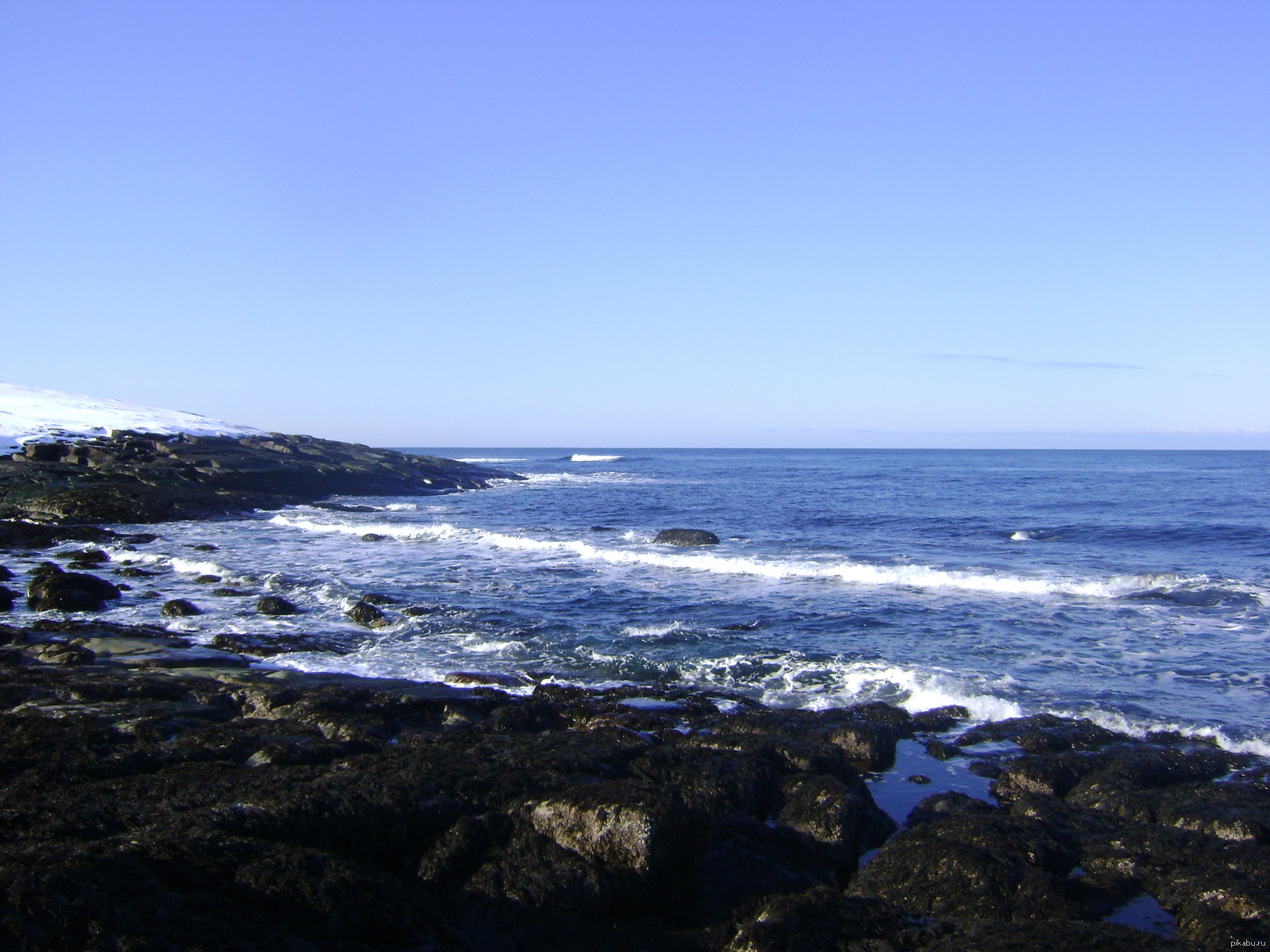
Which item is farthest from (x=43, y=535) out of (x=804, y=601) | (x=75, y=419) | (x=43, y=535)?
(x=75, y=419)

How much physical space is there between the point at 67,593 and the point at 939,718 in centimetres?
1723

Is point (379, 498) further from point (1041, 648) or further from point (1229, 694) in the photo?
point (1229, 694)

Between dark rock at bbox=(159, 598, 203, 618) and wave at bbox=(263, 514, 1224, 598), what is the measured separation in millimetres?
12059

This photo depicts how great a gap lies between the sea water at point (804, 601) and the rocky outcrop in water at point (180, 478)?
3.70m

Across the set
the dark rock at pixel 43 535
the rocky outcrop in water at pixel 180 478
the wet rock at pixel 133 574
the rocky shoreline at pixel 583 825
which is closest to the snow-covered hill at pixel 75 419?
the rocky outcrop in water at pixel 180 478

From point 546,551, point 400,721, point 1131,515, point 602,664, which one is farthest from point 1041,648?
point 1131,515

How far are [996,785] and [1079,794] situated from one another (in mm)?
810

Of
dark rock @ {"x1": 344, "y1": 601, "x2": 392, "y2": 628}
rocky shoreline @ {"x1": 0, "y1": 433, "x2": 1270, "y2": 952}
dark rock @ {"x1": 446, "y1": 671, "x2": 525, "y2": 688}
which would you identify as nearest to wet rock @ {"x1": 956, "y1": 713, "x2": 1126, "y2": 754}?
rocky shoreline @ {"x1": 0, "y1": 433, "x2": 1270, "y2": 952}

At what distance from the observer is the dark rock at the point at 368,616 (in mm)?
16344

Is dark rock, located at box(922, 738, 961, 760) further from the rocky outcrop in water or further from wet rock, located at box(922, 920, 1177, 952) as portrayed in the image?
the rocky outcrop in water

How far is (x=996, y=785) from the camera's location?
8.88 metres

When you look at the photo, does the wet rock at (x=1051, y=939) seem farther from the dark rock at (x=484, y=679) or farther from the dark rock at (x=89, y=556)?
the dark rock at (x=89, y=556)

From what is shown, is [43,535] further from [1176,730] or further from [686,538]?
[1176,730]

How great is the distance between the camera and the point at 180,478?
134 ft
